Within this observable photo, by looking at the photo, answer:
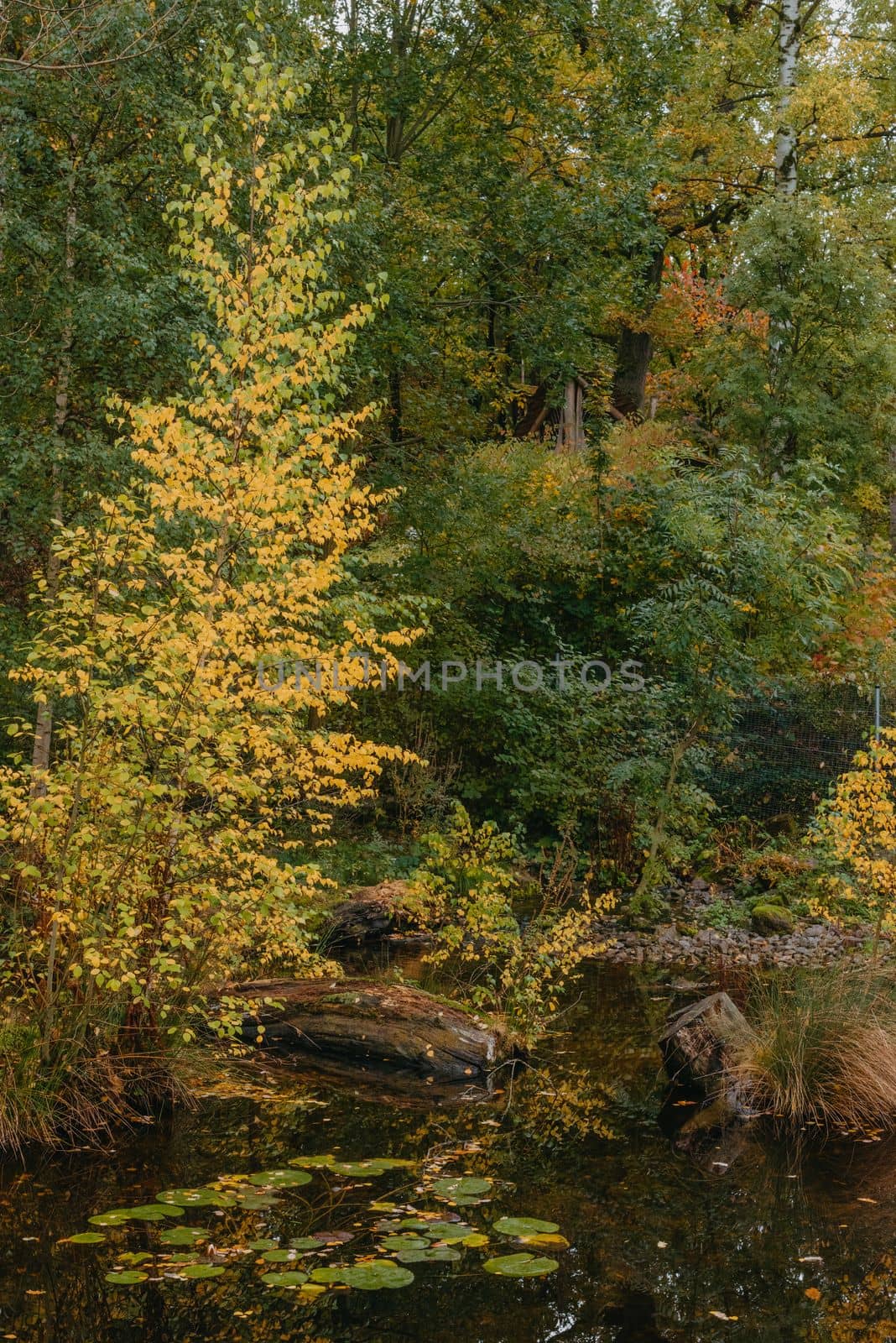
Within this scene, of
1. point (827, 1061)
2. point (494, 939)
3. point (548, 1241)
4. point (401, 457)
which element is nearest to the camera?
point (548, 1241)

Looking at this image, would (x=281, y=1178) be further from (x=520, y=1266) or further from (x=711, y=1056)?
(x=711, y=1056)

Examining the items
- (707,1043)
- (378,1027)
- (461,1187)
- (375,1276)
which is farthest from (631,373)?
(375,1276)

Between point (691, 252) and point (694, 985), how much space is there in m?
18.5

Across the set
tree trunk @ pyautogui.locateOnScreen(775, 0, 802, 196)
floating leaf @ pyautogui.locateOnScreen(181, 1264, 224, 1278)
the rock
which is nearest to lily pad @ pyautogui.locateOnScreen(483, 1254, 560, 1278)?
floating leaf @ pyautogui.locateOnScreen(181, 1264, 224, 1278)

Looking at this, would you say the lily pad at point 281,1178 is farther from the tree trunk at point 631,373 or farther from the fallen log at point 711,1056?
the tree trunk at point 631,373

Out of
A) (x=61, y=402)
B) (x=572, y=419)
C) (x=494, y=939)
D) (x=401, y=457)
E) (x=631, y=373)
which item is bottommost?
(x=494, y=939)

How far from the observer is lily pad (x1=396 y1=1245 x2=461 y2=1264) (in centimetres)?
416

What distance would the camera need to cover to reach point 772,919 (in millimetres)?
10359

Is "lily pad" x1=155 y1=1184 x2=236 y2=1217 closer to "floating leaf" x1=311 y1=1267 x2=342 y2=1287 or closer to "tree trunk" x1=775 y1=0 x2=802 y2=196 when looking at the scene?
"floating leaf" x1=311 y1=1267 x2=342 y2=1287

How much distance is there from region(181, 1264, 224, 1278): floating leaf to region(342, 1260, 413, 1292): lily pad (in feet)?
1.38

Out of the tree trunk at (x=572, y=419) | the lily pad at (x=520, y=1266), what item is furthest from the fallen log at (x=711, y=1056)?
the tree trunk at (x=572, y=419)

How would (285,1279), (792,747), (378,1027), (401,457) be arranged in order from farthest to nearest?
(792,747) < (401,457) < (378,1027) < (285,1279)

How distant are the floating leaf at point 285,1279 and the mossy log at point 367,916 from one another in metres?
5.22

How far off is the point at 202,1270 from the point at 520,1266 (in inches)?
41.9
